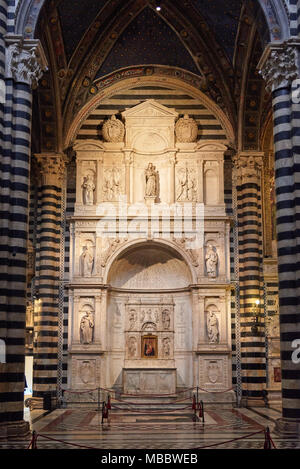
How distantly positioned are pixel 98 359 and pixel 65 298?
2634mm

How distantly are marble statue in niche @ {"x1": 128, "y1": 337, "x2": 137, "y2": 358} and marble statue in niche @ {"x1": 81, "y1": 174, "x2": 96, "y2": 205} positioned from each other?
18.1 feet

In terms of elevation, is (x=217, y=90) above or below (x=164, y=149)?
above

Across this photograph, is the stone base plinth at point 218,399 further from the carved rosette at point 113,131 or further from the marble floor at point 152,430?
the carved rosette at point 113,131

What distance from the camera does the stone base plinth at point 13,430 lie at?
13.1 m

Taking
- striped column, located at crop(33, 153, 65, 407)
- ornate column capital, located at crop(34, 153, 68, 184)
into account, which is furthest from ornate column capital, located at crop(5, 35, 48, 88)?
striped column, located at crop(33, 153, 65, 407)

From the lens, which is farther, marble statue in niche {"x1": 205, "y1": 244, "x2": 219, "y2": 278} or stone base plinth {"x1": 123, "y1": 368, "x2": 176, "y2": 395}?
marble statue in niche {"x1": 205, "y1": 244, "x2": 219, "y2": 278}

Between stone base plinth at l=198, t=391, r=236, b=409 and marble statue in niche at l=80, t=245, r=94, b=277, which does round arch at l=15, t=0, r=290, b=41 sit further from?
stone base plinth at l=198, t=391, r=236, b=409

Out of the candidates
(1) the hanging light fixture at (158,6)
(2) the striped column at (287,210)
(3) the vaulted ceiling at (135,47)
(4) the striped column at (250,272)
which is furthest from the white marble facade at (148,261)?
(2) the striped column at (287,210)

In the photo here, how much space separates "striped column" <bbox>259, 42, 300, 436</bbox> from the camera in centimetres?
1382

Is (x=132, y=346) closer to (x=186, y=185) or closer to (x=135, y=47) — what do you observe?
(x=186, y=185)

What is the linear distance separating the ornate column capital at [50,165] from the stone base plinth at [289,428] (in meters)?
13.0
